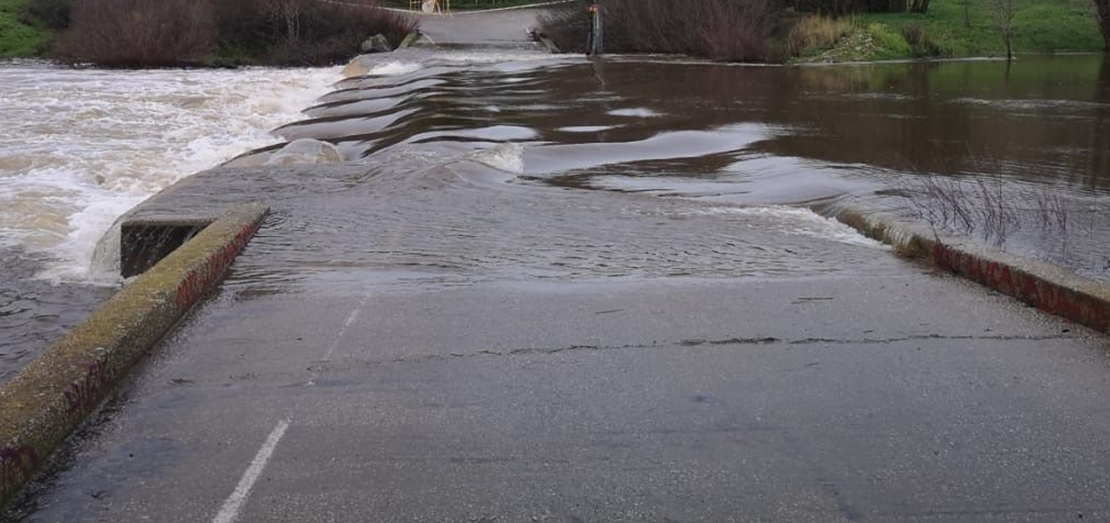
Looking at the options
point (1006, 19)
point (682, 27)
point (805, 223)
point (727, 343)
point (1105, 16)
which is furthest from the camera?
point (1105, 16)

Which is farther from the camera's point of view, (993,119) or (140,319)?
(993,119)

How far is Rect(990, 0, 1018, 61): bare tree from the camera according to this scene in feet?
114

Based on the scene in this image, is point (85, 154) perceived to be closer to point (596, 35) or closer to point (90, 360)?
point (90, 360)

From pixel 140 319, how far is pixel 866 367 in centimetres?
378

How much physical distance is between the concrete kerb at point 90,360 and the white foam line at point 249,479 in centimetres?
84

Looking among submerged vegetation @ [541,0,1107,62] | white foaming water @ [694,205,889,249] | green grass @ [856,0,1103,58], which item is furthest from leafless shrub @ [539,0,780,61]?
white foaming water @ [694,205,889,249]

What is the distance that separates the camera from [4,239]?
9.48 metres

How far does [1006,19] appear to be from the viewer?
1428 inches

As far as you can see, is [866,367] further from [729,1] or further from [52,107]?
[729,1]

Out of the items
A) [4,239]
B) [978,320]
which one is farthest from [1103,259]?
[4,239]

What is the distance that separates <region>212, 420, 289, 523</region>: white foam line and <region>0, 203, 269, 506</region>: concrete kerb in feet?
2.75

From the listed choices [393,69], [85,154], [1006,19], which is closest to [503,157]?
[85,154]

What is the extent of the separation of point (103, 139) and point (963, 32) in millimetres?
33042

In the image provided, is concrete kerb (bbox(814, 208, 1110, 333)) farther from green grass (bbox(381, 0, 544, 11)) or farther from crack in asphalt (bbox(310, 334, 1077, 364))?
green grass (bbox(381, 0, 544, 11))
